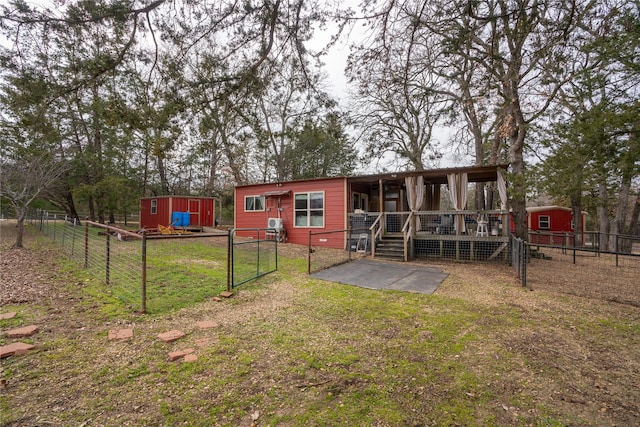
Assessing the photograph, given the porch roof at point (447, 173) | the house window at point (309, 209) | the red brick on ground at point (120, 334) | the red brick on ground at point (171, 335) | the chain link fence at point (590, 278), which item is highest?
the porch roof at point (447, 173)

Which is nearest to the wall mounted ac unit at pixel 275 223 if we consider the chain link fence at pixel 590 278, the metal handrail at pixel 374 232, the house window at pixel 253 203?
the house window at pixel 253 203

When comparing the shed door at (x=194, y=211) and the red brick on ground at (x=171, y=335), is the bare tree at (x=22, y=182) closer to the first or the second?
the shed door at (x=194, y=211)

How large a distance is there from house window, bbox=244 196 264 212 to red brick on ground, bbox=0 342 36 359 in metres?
11.0

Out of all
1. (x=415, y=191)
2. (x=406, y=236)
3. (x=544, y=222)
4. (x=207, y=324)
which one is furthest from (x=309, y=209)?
(x=544, y=222)

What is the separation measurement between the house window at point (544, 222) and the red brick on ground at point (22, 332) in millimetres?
22759

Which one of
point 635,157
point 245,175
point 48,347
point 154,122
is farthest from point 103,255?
point 245,175

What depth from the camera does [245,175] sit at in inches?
998

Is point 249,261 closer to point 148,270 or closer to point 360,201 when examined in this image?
point 148,270

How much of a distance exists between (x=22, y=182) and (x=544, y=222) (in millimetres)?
26087

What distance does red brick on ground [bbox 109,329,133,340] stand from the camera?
304 cm

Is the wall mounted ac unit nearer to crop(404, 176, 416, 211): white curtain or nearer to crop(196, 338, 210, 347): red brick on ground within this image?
crop(404, 176, 416, 211): white curtain

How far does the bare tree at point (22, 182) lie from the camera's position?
29.0 feet

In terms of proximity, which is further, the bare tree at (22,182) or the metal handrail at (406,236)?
the bare tree at (22,182)

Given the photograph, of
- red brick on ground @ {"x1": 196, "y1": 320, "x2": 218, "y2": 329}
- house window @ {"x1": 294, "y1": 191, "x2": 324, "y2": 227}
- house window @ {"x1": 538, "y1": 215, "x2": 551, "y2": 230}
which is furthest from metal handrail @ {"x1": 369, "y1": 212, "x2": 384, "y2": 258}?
house window @ {"x1": 538, "y1": 215, "x2": 551, "y2": 230}
